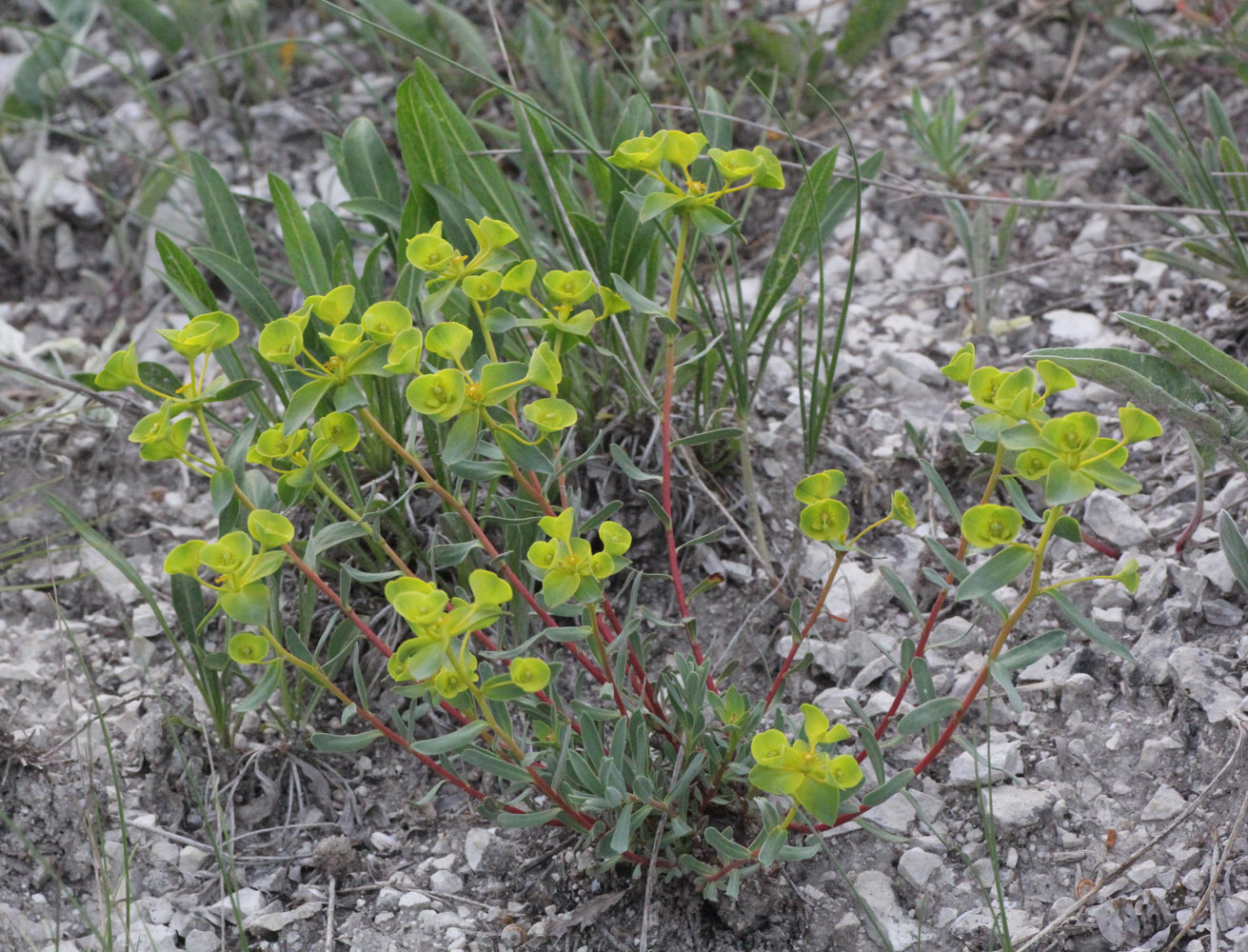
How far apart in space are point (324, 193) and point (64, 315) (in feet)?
2.16

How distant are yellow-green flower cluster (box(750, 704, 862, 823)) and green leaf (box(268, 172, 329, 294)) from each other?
1187 mm

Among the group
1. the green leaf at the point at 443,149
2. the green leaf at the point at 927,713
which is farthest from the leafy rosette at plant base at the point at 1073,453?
the green leaf at the point at 443,149

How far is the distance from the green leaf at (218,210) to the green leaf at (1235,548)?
1.54m

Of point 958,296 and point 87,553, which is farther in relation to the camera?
point 958,296

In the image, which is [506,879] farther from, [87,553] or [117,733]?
[87,553]

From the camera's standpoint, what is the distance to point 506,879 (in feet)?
5.25

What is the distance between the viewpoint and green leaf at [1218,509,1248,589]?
1.48 metres

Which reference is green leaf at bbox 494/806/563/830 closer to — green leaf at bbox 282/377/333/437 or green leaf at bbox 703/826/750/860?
green leaf at bbox 703/826/750/860

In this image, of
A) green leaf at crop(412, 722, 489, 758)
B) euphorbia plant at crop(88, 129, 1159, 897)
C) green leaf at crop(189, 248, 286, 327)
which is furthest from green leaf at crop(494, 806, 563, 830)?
green leaf at crop(189, 248, 286, 327)

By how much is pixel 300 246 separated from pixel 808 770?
1288 millimetres

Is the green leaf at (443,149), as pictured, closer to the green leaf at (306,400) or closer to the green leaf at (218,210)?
the green leaf at (218,210)

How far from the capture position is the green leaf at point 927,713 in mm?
1267

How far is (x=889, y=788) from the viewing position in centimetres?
130

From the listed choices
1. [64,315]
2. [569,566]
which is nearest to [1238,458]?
[569,566]
